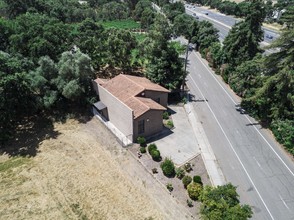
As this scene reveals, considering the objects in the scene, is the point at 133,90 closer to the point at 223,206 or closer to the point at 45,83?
the point at 45,83

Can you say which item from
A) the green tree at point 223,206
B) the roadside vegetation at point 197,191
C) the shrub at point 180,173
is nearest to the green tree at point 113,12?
the roadside vegetation at point 197,191

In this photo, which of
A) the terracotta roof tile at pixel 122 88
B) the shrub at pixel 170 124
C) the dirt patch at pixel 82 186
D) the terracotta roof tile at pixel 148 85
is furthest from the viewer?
the terracotta roof tile at pixel 148 85

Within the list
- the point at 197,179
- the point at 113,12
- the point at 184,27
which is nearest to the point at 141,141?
the point at 197,179

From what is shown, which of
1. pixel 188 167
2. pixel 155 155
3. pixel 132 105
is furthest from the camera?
pixel 132 105

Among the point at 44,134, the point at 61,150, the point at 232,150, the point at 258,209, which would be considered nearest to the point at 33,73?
the point at 44,134

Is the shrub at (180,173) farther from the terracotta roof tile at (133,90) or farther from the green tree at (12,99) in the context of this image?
the green tree at (12,99)

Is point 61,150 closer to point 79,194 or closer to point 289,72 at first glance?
point 79,194
